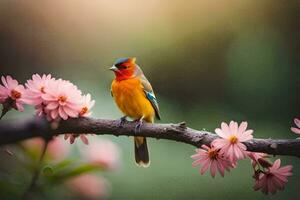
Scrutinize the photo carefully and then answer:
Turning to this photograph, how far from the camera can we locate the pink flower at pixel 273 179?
2.23ft

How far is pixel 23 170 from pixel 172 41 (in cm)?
88

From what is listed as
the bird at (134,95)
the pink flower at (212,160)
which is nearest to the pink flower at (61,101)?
the pink flower at (212,160)

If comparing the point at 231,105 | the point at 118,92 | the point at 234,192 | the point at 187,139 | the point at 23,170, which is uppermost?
the point at 231,105

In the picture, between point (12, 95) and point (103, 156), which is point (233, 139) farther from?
point (12, 95)

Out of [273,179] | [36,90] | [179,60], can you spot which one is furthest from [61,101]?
[179,60]

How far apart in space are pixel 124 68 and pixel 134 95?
2.3 inches

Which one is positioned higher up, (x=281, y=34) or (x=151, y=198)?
(x=281, y=34)

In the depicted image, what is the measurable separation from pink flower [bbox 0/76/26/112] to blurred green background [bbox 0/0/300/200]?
0.34 m

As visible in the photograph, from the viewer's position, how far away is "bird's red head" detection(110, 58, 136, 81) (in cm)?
99

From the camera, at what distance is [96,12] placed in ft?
3.98

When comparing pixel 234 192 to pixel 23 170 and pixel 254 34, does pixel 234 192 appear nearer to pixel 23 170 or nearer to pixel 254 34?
pixel 254 34

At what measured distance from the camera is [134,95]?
1016 millimetres

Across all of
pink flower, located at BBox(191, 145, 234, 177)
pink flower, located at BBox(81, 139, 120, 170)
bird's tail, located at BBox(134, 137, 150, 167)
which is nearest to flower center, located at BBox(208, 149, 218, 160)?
pink flower, located at BBox(191, 145, 234, 177)

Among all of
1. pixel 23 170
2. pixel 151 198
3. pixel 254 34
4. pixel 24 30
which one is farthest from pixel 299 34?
pixel 23 170
